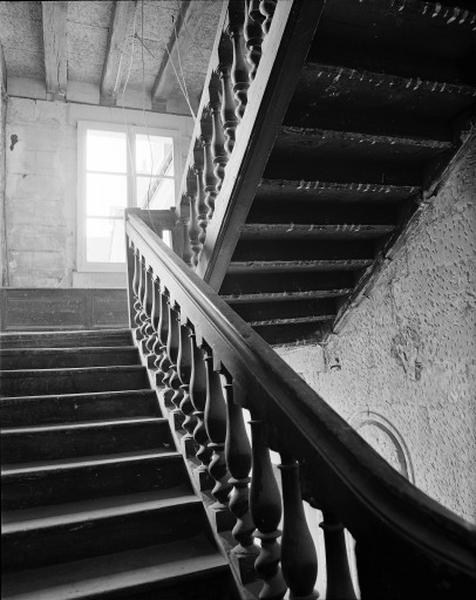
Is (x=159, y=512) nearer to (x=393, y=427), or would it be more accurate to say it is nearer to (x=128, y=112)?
(x=393, y=427)

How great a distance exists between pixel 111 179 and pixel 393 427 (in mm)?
4949

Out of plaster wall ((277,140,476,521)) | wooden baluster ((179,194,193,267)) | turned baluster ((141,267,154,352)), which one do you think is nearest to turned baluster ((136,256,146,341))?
turned baluster ((141,267,154,352))

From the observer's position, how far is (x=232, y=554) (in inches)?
57.6

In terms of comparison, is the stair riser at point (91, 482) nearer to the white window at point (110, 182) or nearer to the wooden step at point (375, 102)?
the wooden step at point (375, 102)

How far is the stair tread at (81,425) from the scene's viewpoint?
1.97 m

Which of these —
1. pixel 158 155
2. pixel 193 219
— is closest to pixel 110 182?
pixel 158 155

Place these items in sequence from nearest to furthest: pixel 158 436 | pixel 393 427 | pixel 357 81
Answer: pixel 357 81 → pixel 158 436 → pixel 393 427

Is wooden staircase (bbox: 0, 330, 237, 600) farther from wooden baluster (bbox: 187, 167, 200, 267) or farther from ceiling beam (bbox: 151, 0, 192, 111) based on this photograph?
ceiling beam (bbox: 151, 0, 192, 111)

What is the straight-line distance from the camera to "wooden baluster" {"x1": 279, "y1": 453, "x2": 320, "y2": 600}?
1.08 m

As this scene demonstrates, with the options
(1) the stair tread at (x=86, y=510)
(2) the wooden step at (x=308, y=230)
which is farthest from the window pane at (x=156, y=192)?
(1) the stair tread at (x=86, y=510)

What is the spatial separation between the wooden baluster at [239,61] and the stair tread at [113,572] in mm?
1862

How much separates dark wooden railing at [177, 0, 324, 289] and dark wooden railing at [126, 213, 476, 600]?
68cm

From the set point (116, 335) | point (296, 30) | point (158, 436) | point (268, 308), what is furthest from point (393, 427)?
point (296, 30)

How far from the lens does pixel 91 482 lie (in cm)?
182
